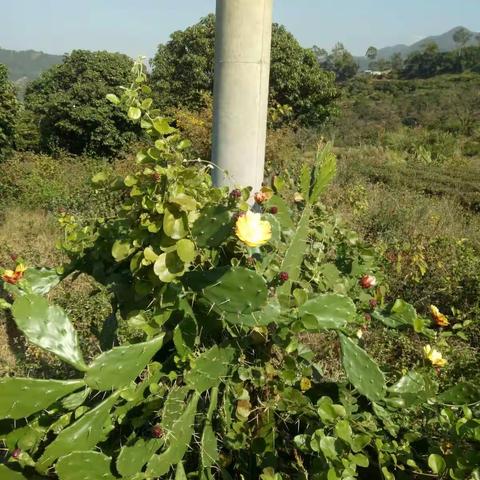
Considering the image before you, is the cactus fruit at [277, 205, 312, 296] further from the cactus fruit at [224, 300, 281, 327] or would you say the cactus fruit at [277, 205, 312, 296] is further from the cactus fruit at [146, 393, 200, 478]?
the cactus fruit at [146, 393, 200, 478]

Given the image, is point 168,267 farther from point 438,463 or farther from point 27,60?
point 27,60

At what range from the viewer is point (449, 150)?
43.0 ft

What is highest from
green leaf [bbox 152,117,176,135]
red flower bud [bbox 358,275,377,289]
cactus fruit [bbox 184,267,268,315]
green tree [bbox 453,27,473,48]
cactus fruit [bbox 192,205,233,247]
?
green tree [bbox 453,27,473,48]

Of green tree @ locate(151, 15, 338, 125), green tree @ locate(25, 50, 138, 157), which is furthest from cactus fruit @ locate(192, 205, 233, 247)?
green tree @ locate(151, 15, 338, 125)

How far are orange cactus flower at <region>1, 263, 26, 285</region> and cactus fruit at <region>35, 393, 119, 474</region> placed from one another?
1.93ft

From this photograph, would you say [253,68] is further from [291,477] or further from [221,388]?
[291,477]

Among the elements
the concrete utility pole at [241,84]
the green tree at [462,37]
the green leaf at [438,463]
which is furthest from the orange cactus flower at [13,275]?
the green tree at [462,37]

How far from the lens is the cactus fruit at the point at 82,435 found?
1.24 metres

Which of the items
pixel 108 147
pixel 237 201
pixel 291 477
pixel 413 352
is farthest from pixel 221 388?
pixel 108 147

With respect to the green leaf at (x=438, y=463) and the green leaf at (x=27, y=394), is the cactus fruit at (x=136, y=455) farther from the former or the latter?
the green leaf at (x=438, y=463)

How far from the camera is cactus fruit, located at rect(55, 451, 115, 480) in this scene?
3.99ft

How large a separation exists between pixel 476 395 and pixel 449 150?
507 inches

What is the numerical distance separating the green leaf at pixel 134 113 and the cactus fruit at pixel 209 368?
63 centimetres

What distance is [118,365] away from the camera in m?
1.26
